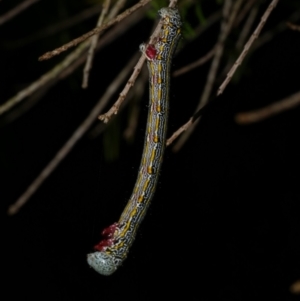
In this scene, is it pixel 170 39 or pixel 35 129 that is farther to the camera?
pixel 35 129

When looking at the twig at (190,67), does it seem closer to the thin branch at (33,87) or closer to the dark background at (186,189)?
the thin branch at (33,87)

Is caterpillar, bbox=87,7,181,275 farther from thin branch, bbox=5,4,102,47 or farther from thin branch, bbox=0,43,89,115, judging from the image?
thin branch, bbox=5,4,102,47

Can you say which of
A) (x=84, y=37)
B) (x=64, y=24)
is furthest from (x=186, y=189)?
(x=84, y=37)

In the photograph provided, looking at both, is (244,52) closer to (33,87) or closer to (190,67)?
(190,67)

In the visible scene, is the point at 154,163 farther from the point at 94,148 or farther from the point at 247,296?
the point at 247,296

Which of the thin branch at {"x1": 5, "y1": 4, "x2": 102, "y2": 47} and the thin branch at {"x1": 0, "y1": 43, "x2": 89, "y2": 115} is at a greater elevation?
the thin branch at {"x1": 0, "y1": 43, "x2": 89, "y2": 115}

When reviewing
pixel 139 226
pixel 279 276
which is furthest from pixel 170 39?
pixel 279 276

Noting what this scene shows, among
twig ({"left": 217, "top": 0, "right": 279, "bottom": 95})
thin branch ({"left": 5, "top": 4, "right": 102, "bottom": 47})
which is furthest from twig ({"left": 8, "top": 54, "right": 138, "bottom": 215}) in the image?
twig ({"left": 217, "top": 0, "right": 279, "bottom": 95})

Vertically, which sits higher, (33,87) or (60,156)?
(33,87)
